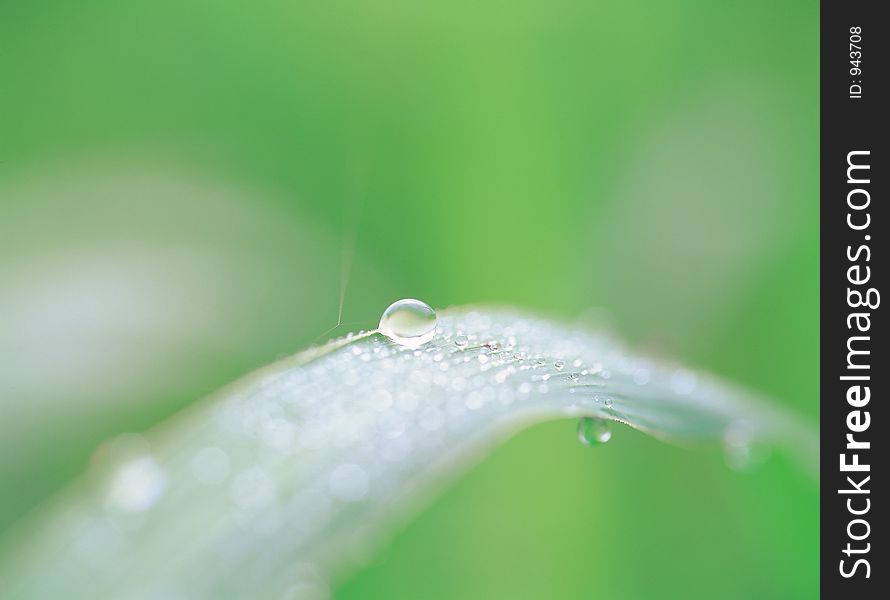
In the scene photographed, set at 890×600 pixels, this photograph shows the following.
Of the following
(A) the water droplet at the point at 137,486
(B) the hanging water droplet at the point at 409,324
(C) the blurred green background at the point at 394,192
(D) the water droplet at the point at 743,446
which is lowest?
(A) the water droplet at the point at 137,486

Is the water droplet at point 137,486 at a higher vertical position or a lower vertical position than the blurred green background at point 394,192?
lower

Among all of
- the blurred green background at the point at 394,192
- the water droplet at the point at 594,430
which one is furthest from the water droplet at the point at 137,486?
the blurred green background at the point at 394,192

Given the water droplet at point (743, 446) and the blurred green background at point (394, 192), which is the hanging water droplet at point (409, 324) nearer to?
the water droplet at point (743, 446)
